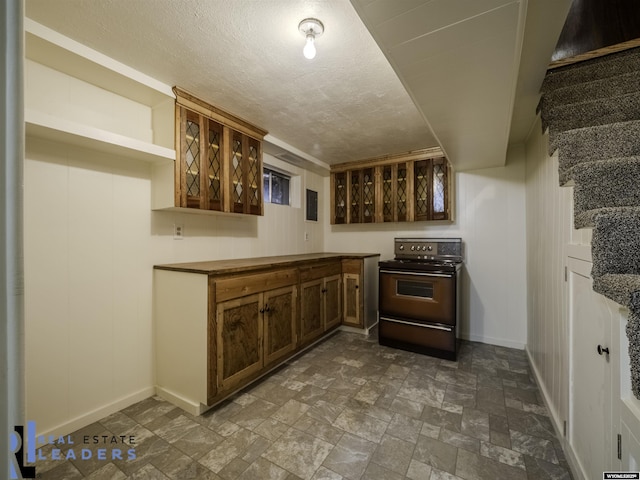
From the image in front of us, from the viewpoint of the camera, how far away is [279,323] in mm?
2529

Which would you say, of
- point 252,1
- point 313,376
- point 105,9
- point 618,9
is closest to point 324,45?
point 252,1

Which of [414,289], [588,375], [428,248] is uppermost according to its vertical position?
[428,248]

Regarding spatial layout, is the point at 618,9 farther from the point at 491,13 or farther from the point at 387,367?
the point at 387,367

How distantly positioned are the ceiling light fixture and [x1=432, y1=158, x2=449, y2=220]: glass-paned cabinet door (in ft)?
7.54

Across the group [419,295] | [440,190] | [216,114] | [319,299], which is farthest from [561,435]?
[216,114]

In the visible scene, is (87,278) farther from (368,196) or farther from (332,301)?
(368,196)

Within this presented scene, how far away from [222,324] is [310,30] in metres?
1.89

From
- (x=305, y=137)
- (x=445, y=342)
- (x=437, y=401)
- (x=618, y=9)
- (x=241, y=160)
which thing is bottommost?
(x=437, y=401)

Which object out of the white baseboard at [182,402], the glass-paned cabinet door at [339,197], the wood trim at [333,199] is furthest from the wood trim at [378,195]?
the white baseboard at [182,402]

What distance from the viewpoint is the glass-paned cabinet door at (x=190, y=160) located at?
2.05m

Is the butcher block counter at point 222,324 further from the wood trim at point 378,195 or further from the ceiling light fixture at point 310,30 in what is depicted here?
the ceiling light fixture at point 310,30

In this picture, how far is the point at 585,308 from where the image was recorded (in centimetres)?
132

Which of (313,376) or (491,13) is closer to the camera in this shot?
(491,13)

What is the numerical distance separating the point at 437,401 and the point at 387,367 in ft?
1.92
